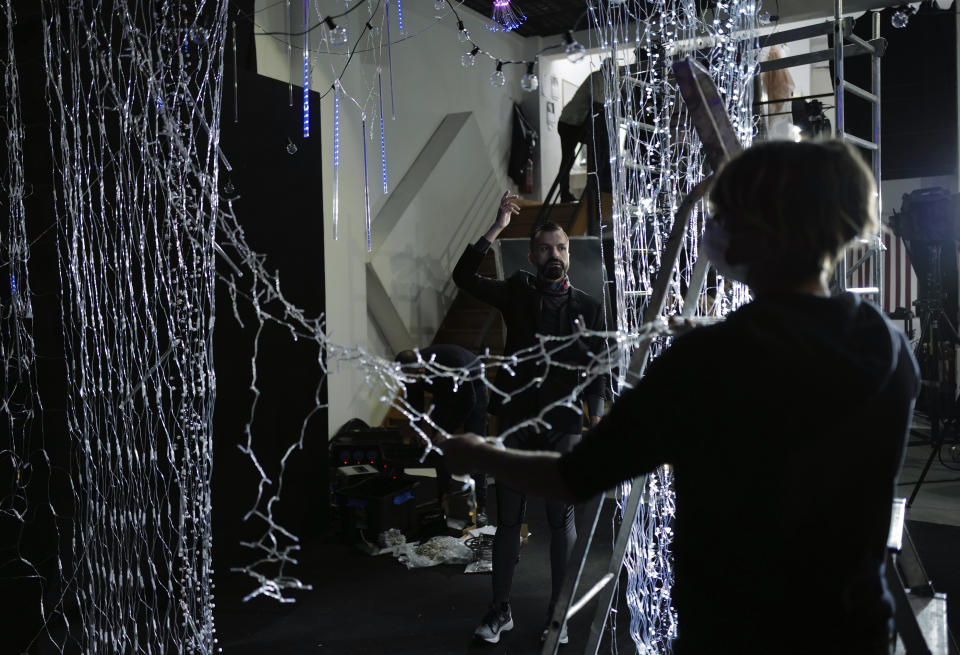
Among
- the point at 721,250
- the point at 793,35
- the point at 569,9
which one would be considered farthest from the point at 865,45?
the point at 569,9

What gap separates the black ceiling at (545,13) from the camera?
25.0 feet

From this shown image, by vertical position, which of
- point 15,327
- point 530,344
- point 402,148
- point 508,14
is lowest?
point 530,344

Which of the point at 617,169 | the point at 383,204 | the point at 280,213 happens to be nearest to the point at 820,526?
the point at 617,169

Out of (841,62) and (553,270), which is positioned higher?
(841,62)

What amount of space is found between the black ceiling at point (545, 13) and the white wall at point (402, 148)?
0.40 ft

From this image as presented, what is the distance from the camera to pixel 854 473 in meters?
0.82

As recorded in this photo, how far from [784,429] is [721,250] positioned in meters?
0.24

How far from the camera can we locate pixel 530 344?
2738 millimetres

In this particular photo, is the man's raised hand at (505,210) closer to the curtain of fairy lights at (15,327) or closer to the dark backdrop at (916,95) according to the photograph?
the curtain of fairy lights at (15,327)

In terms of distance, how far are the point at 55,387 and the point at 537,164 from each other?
676 centimetres

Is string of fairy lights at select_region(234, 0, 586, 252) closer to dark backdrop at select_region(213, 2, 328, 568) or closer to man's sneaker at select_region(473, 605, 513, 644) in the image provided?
dark backdrop at select_region(213, 2, 328, 568)

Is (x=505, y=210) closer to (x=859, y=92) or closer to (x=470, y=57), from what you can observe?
(x=859, y=92)

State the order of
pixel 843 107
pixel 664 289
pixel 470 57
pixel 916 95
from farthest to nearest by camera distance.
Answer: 1. pixel 916 95
2. pixel 470 57
3. pixel 843 107
4. pixel 664 289

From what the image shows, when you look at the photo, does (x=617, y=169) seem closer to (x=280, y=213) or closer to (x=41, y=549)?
(x=280, y=213)
